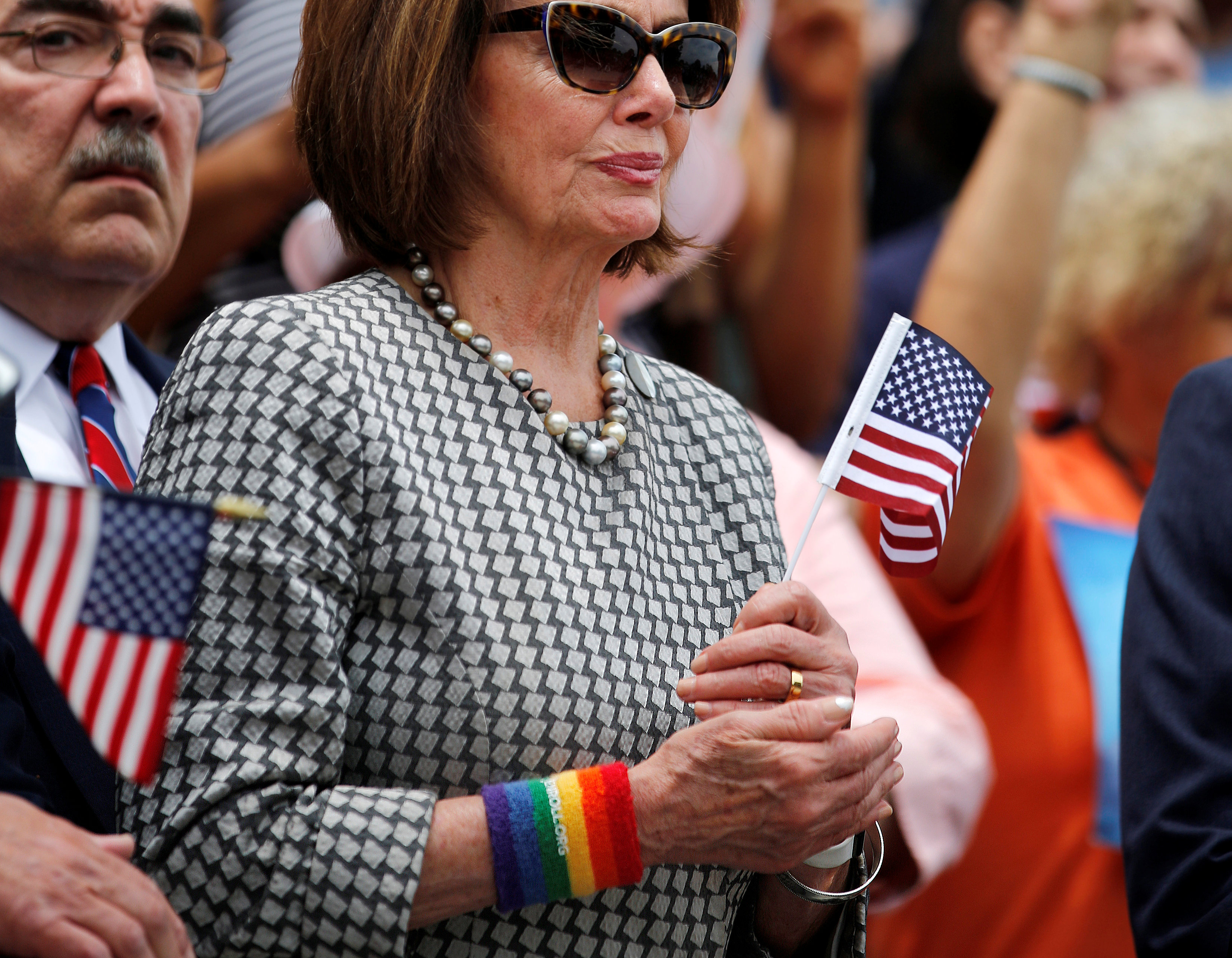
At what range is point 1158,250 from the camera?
12.3 feet

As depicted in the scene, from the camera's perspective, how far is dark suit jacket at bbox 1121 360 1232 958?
198 cm

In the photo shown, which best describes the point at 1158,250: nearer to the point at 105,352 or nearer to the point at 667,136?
the point at 667,136

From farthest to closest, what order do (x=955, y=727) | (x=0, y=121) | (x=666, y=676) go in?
(x=955, y=727) → (x=0, y=121) → (x=666, y=676)

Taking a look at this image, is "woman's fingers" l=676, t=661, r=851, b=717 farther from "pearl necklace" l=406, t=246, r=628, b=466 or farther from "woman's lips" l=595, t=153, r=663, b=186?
"woman's lips" l=595, t=153, r=663, b=186

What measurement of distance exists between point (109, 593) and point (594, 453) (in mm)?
702

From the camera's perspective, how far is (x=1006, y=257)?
358 cm

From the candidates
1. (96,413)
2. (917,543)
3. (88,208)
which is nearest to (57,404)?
(96,413)

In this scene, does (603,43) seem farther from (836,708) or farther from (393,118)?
(836,708)

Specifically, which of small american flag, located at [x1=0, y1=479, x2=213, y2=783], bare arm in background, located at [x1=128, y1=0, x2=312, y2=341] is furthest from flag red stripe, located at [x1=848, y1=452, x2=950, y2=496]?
bare arm in background, located at [x1=128, y1=0, x2=312, y2=341]

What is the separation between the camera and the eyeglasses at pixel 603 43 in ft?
5.92

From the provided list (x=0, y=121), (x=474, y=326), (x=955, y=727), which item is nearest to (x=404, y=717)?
(x=474, y=326)

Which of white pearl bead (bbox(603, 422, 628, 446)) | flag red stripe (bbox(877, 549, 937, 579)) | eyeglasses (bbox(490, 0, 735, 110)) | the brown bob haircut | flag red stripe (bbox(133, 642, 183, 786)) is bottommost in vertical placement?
flag red stripe (bbox(133, 642, 183, 786))

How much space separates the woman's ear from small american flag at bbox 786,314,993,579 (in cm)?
319

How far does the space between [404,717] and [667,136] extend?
Result: 87 cm
